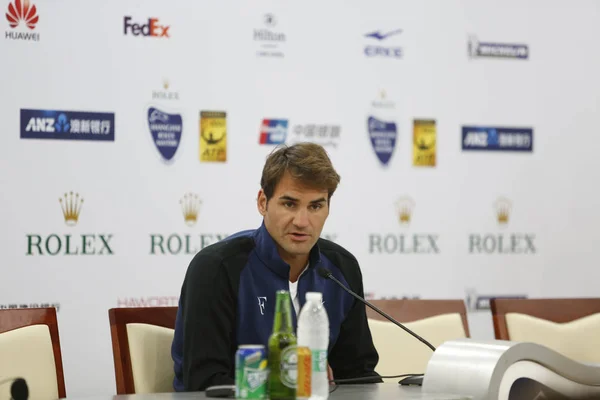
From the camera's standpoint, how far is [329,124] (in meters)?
3.92

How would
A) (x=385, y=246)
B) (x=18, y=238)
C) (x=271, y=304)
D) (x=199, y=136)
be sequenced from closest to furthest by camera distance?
(x=271, y=304) → (x=18, y=238) → (x=199, y=136) → (x=385, y=246)

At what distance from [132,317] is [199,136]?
4.93ft

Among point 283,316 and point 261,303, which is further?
point 261,303

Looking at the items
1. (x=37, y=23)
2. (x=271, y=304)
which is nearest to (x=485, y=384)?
(x=271, y=304)

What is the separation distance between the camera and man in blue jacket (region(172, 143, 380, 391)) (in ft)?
7.25

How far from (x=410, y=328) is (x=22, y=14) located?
6.73 ft

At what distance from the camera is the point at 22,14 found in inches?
139

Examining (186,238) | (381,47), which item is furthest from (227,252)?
(381,47)

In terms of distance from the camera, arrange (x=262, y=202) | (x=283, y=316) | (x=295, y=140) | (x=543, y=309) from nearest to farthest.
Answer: (x=283, y=316) < (x=262, y=202) < (x=543, y=309) < (x=295, y=140)

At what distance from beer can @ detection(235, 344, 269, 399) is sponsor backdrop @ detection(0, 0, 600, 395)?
2.16 meters

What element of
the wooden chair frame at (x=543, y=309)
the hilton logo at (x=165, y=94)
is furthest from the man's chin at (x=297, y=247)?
Answer: the hilton logo at (x=165, y=94)

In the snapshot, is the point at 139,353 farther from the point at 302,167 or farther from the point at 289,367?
the point at 289,367

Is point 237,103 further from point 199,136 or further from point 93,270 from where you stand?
point 93,270

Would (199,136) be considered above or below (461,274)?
above
